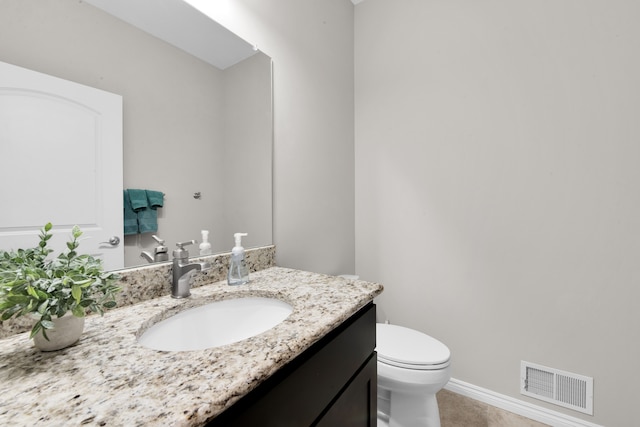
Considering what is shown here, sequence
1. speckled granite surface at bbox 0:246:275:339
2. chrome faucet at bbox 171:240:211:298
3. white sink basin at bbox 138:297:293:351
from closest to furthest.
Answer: speckled granite surface at bbox 0:246:275:339
white sink basin at bbox 138:297:293:351
chrome faucet at bbox 171:240:211:298

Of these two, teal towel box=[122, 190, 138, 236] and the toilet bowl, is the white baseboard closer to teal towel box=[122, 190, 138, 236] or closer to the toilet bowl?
the toilet bowl

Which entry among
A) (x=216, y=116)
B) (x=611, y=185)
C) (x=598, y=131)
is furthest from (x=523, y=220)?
(x=216, y=116)

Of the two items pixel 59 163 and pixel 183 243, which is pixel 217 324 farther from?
pixel 59 163

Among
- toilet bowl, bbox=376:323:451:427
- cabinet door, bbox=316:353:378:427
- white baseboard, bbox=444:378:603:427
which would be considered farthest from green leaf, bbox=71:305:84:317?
white baseboard, bbox=444:378:603:427

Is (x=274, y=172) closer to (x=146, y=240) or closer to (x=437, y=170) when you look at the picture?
(x=146, y=240)

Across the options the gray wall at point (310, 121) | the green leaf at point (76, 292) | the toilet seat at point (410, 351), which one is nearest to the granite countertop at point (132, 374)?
the green leaf at point (76, 292)

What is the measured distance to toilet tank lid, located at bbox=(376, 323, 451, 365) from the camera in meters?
1.12

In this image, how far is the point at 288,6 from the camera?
53.3 inches

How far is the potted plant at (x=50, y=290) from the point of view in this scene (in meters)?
0.45

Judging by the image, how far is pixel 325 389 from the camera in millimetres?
641

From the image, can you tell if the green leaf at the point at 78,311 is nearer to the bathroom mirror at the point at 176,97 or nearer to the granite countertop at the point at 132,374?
the granite countertop at the point at 132,374

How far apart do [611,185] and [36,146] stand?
2062mm

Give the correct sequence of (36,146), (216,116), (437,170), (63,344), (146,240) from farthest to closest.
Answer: (437,170), (216,116), (146,240), (36,146), (63,344)

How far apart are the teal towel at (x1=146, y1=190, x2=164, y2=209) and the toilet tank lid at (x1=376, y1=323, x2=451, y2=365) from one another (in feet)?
3.49
